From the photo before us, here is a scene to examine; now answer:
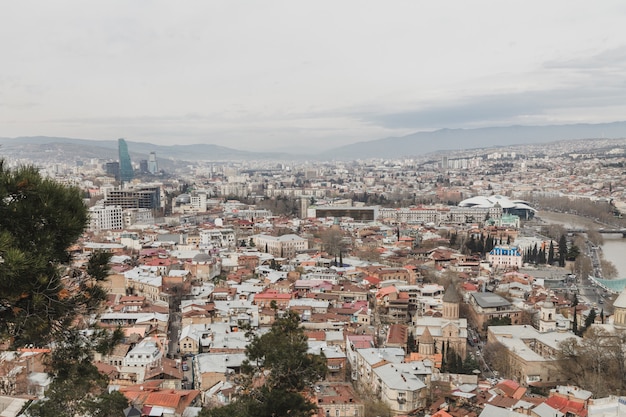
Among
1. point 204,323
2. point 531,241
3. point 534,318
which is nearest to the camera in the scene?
point 204,323

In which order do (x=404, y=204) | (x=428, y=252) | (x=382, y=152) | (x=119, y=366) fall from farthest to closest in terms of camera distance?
(x=382, y=152), (x=404, y=204), (x=428, y=252), (x=119, y=366)

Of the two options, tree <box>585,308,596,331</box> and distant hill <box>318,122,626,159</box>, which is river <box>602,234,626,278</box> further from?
distant hill <box>318,122,626,159</box>

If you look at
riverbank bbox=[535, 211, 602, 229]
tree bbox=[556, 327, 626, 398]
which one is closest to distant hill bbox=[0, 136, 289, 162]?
riverbank bbox=[535, 211, 602, 229]

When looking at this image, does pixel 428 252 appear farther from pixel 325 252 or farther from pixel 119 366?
pixel 119 366

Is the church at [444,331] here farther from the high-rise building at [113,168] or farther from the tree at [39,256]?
the high-rise building at [113,168]

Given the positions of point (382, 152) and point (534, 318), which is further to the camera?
point (382, 152)

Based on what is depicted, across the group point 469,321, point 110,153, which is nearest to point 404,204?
point 469,321
